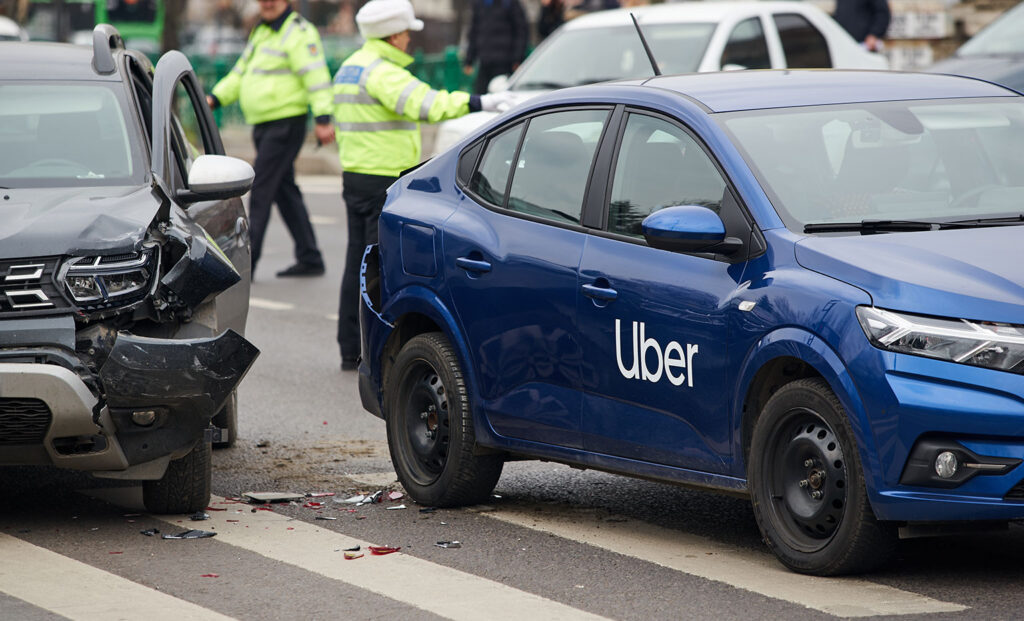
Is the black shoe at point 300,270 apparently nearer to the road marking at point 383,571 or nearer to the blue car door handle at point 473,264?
the road marking at point 383,571

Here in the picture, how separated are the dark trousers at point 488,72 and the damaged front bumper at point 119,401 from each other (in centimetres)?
1540

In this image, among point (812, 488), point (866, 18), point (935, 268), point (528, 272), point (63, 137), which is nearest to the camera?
point (935, 268)

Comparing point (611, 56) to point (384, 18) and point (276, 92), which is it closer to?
point (276, 92)

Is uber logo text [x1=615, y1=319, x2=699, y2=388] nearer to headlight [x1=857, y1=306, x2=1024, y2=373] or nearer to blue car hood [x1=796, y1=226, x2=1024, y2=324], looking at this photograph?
blue car hood [x1=796, y1=226, x2=1024, y2=324]

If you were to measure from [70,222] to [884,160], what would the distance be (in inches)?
114

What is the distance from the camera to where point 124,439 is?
260 inches

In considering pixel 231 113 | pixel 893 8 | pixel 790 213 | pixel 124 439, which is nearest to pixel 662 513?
pixel 790 213

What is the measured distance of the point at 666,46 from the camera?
613 inches

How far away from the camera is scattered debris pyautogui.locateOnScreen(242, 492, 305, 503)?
7.49 metres

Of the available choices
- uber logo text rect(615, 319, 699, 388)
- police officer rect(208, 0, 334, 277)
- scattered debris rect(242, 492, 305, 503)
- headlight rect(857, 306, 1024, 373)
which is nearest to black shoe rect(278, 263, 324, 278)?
police officer rect(208, 0, 334, 277)

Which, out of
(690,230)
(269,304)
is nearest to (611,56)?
(269,304)

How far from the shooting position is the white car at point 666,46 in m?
15.4

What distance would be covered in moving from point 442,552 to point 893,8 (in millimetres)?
19677

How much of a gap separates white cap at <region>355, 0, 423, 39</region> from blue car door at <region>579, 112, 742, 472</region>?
4.27 metres
